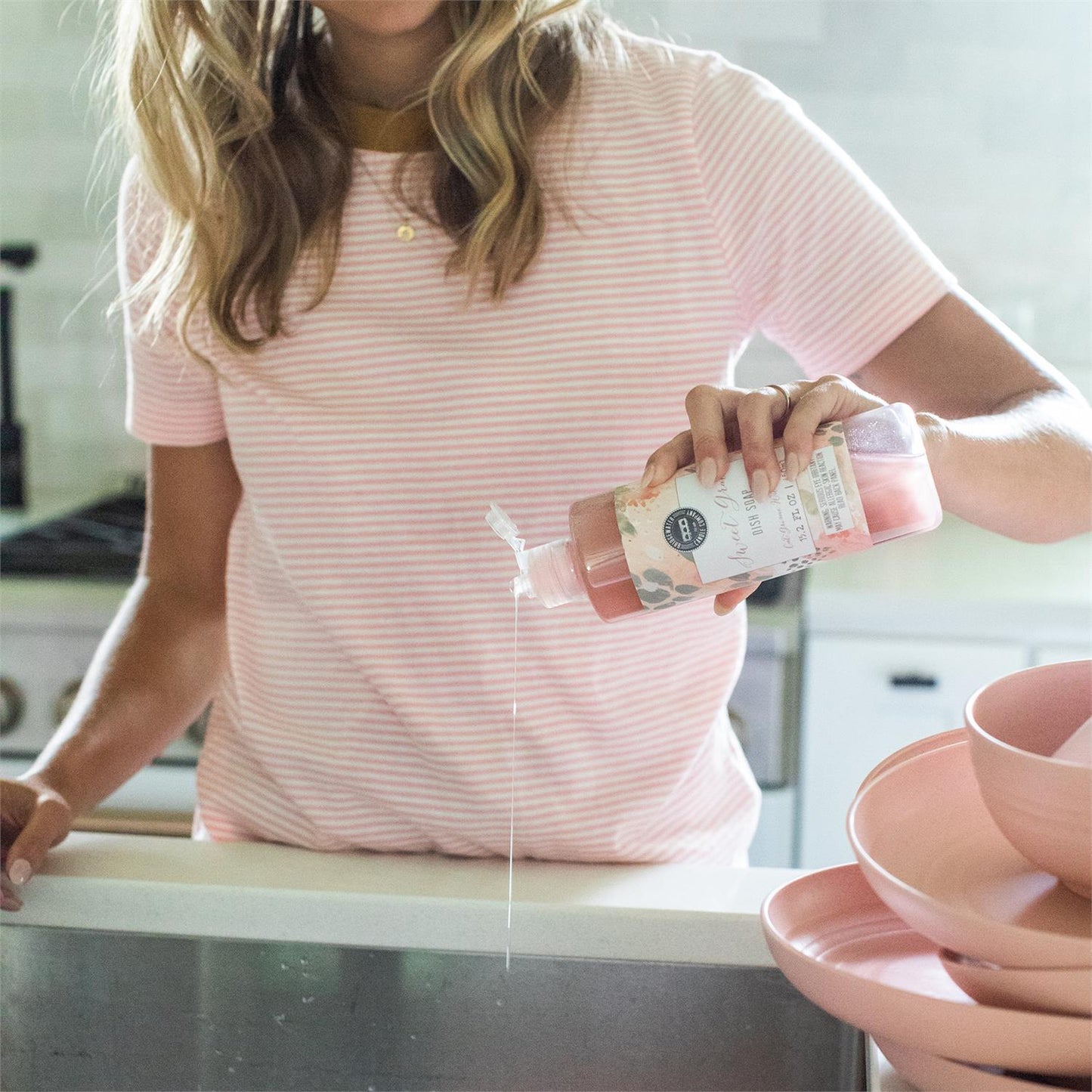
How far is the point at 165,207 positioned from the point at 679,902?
0.64 metres

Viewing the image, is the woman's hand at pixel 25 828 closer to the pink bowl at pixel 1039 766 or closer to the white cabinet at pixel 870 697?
the pink bowl at pixel 1039 766

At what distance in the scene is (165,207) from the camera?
1.04 metres

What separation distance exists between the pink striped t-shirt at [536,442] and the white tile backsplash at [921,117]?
1.19 metres

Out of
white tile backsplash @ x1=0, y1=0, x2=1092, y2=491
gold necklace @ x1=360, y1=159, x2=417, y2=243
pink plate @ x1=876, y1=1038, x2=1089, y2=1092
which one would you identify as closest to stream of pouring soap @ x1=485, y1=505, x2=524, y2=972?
gold necklace @ x1=360, y1=159, x2=417, y2=243

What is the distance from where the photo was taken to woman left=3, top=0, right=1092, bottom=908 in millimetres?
949

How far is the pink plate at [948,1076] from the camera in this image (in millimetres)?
479

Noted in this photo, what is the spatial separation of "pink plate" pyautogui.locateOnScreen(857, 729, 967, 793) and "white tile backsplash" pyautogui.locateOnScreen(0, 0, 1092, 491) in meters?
1.65

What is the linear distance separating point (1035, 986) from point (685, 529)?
0.28 m

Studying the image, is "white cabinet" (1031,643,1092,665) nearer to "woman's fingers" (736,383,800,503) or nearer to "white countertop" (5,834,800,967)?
"white countertop" (5,834,800,967)

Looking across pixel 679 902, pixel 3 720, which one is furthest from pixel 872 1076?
pixel 3 720

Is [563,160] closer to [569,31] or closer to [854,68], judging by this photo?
[569,31]

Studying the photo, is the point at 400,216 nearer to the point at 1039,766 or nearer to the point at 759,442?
the point at 759,442

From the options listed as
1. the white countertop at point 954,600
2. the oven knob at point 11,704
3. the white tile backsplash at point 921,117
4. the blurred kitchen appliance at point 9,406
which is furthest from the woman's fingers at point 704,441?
the blurred kitchen appliance at point 9,406

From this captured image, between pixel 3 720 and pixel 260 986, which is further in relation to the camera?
pixel 3 720
